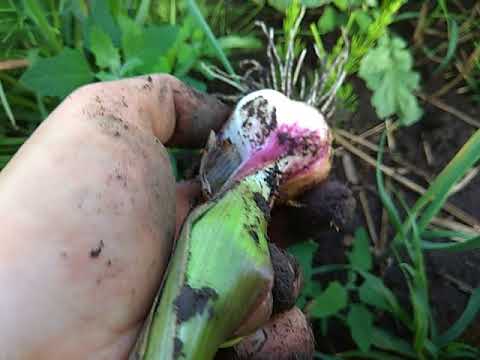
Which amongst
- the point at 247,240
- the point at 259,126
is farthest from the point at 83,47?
the point at 247,240

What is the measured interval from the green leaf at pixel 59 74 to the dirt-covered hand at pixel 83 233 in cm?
16

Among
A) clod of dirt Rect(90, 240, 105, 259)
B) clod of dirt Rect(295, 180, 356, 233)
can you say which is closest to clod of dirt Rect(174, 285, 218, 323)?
clod of dirt Rect(90, 240, 105, 259)

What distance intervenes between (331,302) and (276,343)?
0.21 m

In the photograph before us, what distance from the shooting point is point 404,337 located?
1.30m

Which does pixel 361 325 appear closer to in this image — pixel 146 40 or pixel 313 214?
pixel 313 214

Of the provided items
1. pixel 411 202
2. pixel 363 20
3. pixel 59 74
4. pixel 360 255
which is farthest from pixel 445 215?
pixel 59 74

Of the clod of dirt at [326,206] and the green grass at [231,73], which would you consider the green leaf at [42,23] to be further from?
the clod of dirt at [326,206]

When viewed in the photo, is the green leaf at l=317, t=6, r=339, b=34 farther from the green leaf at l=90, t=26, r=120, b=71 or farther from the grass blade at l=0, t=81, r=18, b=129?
the grass blade at l=0, t=81, r=18, b=129

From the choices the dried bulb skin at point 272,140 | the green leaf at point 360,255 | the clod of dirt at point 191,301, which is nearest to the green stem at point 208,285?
the clod of dirt at point 191,301

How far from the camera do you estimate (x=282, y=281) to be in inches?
36.5

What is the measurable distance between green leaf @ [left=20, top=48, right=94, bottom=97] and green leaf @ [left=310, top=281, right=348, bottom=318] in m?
0.58

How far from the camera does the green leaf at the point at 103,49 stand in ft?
3.65

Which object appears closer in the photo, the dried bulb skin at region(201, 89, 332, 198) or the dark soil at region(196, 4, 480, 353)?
the dried bulb skin at region(201, 89, 332, 198)

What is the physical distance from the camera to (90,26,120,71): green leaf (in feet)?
3.65
